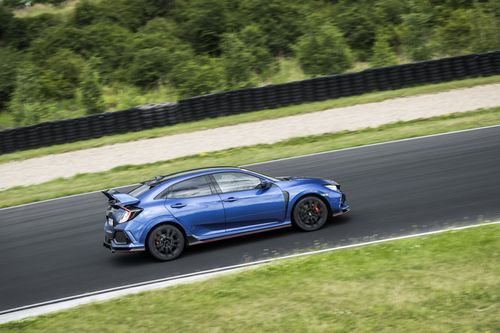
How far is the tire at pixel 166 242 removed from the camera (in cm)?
1070

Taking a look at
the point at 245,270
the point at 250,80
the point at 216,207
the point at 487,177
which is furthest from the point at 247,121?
the point at 245,270

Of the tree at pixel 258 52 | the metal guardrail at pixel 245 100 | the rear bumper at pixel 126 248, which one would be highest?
the tree at pixel 258 52

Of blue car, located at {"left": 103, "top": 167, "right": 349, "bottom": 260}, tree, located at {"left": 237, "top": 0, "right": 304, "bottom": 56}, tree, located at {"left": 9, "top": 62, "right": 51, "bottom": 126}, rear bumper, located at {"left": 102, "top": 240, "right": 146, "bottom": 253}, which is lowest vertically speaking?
rear bumper, located at {"left": 102, "top": 240, "right": 146, "bottom": 253}

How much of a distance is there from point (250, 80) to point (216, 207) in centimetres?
2086

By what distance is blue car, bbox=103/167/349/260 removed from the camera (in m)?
10.7

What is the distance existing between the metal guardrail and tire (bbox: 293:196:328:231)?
1420 centimetres

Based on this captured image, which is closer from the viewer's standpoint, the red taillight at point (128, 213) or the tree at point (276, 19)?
the red taillight at point (128, 213)

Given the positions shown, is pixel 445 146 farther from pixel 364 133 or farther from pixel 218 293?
pixel 218 293

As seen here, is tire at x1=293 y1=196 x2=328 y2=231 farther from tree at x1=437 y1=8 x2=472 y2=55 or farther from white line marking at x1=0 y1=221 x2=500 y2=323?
tree at x1=437 y1=8 x2=472 y2=55

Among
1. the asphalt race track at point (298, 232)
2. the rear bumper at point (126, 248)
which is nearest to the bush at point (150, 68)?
the asphalt race track at point (298, 232)

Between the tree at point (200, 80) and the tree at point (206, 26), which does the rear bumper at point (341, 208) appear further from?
the tree at point (206, 26)

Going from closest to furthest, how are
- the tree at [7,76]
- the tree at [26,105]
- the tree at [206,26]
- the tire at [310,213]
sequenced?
the tire at [310,213] → the tree at [26,105] → the tree at [7,76] → the tree at [206,26]

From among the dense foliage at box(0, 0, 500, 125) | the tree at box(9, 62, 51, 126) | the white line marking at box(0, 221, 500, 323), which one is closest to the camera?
the white line marking at box(0, 221, 500, 323)

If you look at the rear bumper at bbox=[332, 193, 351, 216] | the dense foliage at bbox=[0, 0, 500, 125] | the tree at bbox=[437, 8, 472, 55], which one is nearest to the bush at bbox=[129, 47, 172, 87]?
the dense foliage at bbox=[0, 0, 500, 125]
